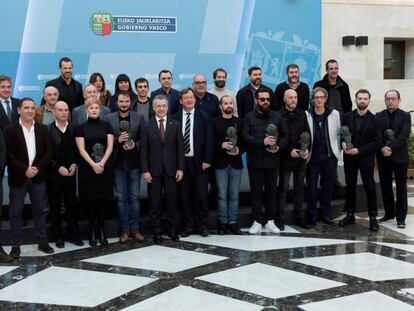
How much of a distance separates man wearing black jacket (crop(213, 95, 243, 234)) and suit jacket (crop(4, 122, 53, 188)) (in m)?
1.72

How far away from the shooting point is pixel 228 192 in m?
5.77

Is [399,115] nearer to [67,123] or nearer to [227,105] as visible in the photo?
[227,105]

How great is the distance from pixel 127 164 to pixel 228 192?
1.14 m

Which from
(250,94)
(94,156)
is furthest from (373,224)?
(94,156)

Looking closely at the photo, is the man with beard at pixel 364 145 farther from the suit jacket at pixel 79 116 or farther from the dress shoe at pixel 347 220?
the suit jacket at pixel 79 116

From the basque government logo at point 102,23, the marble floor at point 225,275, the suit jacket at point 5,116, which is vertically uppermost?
the basque government logo at point 102,23

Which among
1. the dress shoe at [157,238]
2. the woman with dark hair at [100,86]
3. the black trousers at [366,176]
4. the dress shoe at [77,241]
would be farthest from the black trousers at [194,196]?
the black trousers at [366,176]

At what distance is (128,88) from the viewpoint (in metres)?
5.89

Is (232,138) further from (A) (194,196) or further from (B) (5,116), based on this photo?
(B) (5,116)

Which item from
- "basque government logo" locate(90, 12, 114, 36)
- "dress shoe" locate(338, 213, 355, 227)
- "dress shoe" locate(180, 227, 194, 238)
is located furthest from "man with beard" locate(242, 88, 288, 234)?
"basque government logo" locate(90, 12, 114, 36)

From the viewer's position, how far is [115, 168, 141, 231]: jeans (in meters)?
5.35

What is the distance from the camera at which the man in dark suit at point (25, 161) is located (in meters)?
4.81

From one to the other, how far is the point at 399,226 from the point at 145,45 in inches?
171

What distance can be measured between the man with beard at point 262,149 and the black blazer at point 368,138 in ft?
2.76
